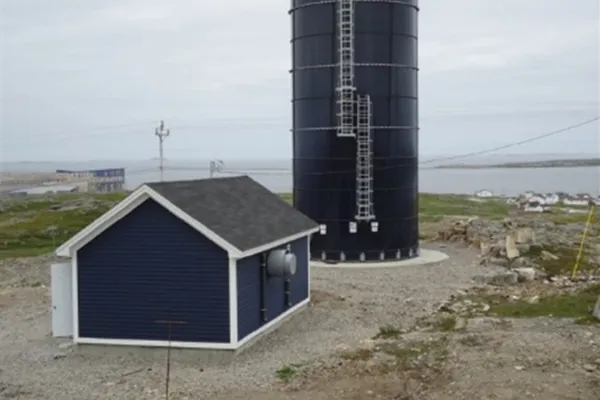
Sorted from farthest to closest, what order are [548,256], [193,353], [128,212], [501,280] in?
1. [548,256]
2. [501,280]
3. [128,212]
4. [193,353]

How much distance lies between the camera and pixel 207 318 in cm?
1589

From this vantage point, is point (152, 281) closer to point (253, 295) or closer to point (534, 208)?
point (253, 295)

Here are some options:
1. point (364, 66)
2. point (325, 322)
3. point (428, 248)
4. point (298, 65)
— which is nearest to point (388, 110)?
point (364, 66)

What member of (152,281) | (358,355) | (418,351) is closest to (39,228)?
(152,281)

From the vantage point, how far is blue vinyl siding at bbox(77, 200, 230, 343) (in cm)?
1587

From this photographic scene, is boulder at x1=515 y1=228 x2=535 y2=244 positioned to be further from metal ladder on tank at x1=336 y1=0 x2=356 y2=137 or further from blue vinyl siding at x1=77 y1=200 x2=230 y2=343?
blue vinyl siding at x1=77 y1=200 x2=230 y2=343

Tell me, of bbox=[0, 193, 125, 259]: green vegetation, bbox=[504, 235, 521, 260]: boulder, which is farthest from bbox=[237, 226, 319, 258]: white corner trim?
bbox=[0, 193, 125, 259]: green vegetation

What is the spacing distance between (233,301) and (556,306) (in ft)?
29.1

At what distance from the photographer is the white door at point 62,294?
17.0m

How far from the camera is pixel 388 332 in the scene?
59.6 feet

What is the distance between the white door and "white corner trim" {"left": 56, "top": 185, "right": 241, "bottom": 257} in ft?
2.08

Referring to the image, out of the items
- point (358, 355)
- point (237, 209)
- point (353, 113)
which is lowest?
point (358, 355)

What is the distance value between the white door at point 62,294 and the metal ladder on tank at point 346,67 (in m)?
14.3

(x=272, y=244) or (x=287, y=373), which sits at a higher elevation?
(x=272, y=244)
